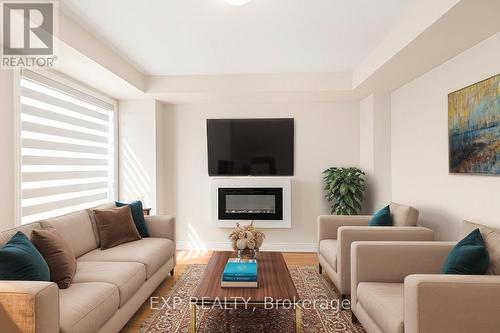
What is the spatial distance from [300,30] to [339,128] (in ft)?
7.49

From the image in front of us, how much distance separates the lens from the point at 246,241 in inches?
113

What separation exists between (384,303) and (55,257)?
2.30m

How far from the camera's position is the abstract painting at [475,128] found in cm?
242

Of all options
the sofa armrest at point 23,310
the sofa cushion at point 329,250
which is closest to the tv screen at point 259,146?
the sofa cushion at point 329,250

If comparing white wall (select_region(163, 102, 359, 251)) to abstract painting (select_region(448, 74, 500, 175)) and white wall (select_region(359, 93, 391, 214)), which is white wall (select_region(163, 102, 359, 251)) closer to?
white wall (select_region(359, 93, 391, 214))

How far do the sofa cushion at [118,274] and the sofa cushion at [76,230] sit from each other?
0.73ft

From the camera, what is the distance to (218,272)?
2623mm

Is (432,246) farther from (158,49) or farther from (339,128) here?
(158,49)

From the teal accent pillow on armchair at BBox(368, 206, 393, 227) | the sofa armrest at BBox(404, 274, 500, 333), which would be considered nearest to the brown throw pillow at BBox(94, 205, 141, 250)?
the teal accent pillow on armchair at BBox(368, 206, 393, 227)

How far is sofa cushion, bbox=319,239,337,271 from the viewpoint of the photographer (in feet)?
10.2

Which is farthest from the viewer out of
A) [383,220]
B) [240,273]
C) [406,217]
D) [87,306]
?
[383,220]

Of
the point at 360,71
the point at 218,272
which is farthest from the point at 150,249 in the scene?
the point at 360,71

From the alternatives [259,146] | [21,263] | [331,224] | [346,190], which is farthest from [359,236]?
[21,263]

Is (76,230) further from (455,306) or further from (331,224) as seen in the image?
(455,306)
